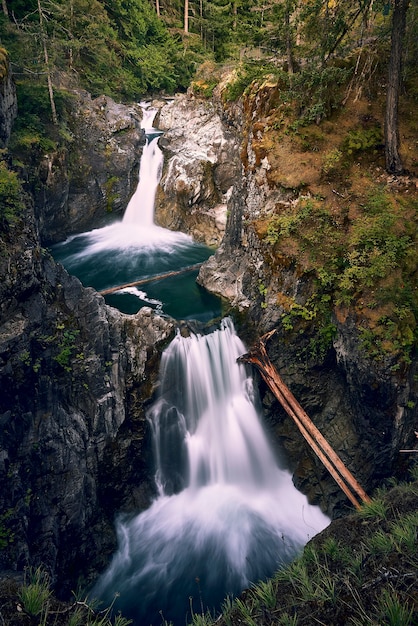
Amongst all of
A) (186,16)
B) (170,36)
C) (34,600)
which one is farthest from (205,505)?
(186,16)

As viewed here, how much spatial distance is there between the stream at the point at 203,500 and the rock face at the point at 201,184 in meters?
8.19

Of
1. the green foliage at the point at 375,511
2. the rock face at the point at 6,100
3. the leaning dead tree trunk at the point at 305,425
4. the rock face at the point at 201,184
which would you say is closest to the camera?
the green foliage at the point at 375,511

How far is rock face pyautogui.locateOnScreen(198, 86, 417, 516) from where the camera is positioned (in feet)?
26.9

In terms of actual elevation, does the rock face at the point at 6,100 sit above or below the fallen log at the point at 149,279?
above

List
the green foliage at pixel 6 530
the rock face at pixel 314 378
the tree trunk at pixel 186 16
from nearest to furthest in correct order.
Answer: the green foliage at pixel 6 530, the rock face at pixel 314 378, the tree trunk at pixel 186 16

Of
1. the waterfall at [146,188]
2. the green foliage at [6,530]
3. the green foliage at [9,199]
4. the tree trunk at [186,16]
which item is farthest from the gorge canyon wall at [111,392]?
the tree trunk at [186,16]

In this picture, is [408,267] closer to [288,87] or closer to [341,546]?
[341,546]

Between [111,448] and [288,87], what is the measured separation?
41.8ft

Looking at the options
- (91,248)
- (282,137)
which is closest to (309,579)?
(282,137)

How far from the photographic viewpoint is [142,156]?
20812mm

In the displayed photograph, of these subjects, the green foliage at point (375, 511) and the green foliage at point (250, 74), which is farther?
the green foliage at point (250, 74)

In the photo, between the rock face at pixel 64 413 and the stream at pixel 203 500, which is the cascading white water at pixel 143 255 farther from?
the rock face at pixel 64 413

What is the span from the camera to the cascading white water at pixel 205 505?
7926mm

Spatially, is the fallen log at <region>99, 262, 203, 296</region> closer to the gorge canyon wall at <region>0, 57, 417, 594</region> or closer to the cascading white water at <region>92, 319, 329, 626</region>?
the gorge canyon wall at <region>0, 57, 417, 594</region>
